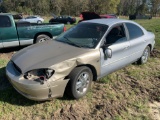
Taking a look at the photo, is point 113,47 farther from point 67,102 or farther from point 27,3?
point 27,3

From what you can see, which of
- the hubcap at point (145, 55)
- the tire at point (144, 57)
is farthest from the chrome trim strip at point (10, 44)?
the hubcap at point (145, 55)

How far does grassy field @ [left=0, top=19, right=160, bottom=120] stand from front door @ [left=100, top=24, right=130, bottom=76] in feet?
1.49

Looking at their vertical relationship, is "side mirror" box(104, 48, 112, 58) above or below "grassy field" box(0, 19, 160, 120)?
above

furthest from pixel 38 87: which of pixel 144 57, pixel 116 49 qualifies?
pixel 144 57

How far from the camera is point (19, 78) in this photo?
3.44m

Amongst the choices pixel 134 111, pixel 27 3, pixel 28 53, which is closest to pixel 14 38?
pixel 28 53

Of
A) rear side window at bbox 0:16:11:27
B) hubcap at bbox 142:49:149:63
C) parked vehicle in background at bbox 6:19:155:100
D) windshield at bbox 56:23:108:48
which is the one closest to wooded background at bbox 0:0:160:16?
rear side window at bbox 0:16:11:27

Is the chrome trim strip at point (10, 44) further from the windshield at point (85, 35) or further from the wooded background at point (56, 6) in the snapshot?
the wooded background at point (56, 6)

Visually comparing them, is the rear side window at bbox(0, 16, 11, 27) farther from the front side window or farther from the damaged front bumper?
the front side window

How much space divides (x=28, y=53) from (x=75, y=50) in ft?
3.37

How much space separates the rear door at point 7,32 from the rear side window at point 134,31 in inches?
167

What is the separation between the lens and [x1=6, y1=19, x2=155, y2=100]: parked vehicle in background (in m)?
3.43

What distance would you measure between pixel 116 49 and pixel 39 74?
200 centimetres

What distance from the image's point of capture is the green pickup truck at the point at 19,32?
7.01 meters
